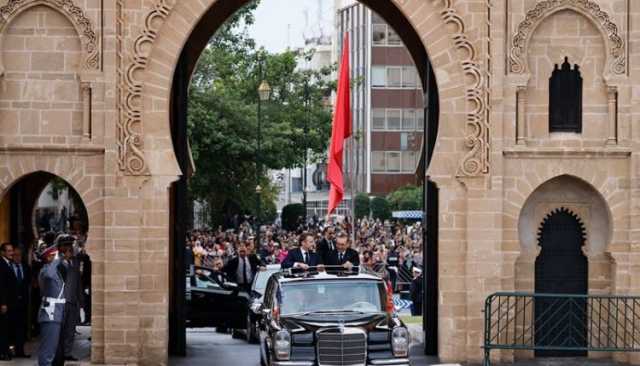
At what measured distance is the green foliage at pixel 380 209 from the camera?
273 feet

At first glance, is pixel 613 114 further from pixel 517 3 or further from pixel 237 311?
pixel 237 311

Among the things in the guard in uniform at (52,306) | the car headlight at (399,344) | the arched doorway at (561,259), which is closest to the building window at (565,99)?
the arched doorway at (561,259)

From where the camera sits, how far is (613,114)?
2588 cm

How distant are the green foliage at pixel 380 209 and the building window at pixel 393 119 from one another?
17.9ft

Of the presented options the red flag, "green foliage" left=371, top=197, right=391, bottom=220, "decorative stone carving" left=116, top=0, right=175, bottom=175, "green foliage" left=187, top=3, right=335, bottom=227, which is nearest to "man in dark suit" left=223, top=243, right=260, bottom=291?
the red flag

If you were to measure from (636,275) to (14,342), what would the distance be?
9.93 m

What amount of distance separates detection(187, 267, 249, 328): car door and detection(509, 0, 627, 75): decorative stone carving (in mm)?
7752

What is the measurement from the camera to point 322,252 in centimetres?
2580

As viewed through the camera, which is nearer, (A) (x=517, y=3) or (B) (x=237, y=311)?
(A) (x=517, y=3)

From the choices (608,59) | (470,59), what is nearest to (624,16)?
(608,59)

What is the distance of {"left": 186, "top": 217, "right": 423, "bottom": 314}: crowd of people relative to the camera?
84.9 ft

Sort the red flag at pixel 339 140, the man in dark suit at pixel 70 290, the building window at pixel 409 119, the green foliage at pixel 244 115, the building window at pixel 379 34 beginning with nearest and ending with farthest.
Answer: the man in dark suit at pixel 70 290
the red flag at pixel 339 140
the green foliage at pixel 244 115
the building window at pixel 379 34
the building window at pixel 409 119

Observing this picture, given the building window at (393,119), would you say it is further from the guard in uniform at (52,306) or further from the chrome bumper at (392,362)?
the chrome bumper at (392,362)

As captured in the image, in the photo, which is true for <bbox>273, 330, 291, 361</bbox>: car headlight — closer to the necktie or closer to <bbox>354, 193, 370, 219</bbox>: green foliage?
the necktie
